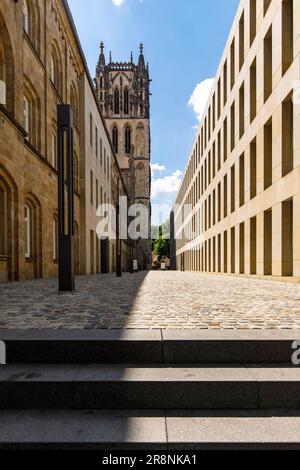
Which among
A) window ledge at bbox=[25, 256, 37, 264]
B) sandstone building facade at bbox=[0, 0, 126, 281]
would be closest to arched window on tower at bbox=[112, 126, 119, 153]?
sandstone building facade at bbox=[0, 0, 126, 281]

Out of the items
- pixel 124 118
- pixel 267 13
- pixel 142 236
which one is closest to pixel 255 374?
pixel 267 13

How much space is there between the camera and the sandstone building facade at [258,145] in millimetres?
14758

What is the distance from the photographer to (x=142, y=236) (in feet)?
259

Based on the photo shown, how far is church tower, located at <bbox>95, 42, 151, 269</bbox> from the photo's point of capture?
80.0 m

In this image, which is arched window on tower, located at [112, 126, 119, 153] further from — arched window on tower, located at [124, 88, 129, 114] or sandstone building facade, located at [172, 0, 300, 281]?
sandstone building facade, located at [172, 0, 300, 281]

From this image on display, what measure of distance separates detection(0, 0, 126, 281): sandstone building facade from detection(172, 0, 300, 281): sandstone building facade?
1095 cm

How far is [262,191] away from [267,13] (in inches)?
359

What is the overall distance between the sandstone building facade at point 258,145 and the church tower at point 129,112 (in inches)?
1997

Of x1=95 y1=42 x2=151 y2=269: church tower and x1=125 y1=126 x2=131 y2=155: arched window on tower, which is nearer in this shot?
x1=95 y1=42 x2=151 y2=269: church tower

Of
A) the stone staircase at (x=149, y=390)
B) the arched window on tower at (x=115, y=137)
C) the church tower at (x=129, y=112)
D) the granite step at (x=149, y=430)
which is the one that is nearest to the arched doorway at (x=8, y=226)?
the stone staircase at (x=149, y=390)

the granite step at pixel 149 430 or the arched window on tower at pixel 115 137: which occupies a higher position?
the arched window on tower at pixel 115 137

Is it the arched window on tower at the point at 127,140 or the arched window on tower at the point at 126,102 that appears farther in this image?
the arched window on tower at the point at 126,102

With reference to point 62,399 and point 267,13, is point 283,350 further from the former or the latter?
point 267,13

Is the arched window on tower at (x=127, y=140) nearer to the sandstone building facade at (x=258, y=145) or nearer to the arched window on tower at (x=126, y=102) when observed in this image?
the arched window on tower at (x=126, y=102)
